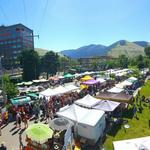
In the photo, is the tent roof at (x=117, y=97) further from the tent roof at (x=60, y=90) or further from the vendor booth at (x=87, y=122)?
the vendor booth at (x=87, y=122)

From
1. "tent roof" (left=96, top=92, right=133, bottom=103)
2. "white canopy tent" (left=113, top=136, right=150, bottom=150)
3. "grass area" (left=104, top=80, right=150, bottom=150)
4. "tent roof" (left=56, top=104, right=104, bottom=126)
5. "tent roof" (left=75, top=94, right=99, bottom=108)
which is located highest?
"white canopy tent" (left=113, top=136, right=150, bottom=150)

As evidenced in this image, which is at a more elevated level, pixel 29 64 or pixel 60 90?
pixel 29 64

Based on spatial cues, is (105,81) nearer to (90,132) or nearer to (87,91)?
(87,91)

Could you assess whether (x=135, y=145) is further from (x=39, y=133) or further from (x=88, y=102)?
(x=88, y=102)

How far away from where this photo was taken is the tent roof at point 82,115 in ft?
60.7

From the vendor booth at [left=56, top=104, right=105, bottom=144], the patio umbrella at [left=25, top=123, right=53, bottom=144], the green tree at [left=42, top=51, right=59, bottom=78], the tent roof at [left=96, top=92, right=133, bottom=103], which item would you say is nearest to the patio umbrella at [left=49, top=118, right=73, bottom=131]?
the vendor booth at [left=56, top=104, right=105, bottom=144]

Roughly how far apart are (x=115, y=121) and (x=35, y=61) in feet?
177

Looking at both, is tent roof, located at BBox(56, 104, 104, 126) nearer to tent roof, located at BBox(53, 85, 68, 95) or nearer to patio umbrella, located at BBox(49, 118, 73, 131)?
patio umbrella, located at BBox(49, 118, 73, 131)

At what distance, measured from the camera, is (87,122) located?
60.0 feet

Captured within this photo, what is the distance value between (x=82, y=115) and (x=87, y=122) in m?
1.23

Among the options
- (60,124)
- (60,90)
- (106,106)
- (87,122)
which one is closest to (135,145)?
(87,122)

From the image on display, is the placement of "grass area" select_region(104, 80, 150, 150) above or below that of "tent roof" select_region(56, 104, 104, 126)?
below

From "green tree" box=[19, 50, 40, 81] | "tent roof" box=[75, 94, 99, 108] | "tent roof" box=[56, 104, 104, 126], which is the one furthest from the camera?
"green tree" box=[19, 50, 40, 81]

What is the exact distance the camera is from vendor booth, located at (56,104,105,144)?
716 inches
